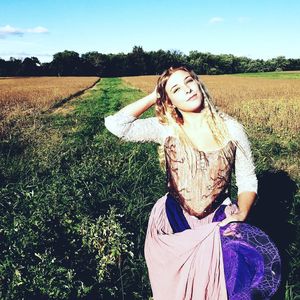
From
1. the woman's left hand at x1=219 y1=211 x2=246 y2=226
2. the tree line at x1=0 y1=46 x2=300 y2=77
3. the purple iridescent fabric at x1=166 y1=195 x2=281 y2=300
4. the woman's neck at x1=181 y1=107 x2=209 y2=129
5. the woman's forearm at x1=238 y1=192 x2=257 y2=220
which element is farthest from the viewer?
the tree line at x1=0 y1=46 x2=300 y2=77

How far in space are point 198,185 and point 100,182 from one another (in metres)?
3.08

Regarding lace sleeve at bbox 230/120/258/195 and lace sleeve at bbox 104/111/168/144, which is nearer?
lace sleeve at bbox 230/120/258/195

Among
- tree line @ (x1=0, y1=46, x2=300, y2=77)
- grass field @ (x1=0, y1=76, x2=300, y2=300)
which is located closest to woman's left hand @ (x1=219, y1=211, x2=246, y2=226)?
grass field @ (x1=0, y1=76, x2=300, y2=300)

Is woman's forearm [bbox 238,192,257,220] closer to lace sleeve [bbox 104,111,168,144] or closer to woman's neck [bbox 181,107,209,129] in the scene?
woman's neck [bbox 181,107,209,129]

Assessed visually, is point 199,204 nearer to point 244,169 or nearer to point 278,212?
point 244,169

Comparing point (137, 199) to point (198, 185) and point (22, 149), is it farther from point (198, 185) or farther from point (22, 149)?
point (22, 149)

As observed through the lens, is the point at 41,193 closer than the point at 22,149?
Yes

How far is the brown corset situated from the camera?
213 centimetres

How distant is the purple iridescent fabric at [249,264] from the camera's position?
1795 millimetres

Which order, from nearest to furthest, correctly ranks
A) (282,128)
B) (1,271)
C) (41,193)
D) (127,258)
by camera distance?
(1,271) < (127,258) < (41,193) < (282,128)

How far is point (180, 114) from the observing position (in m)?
2.26

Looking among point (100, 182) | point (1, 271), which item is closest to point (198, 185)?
point (1, 271)

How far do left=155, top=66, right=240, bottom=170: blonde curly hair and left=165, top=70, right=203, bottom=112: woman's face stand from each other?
0.09 ft

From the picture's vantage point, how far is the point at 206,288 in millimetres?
1854
